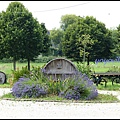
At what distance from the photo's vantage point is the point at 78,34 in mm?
38281

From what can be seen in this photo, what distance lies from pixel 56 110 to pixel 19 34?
18845 mm

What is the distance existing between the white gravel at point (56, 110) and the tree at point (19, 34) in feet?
52.6

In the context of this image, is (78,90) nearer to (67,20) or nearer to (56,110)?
(56,110)

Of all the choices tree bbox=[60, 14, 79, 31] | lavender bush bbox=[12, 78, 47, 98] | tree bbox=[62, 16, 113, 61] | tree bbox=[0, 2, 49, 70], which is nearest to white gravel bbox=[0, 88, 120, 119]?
lavender bush bbox=[12, 78, 47, 98]

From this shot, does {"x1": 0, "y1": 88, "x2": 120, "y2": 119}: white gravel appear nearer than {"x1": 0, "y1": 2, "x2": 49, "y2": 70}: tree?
Yes

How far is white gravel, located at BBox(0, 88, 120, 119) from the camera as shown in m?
10.5

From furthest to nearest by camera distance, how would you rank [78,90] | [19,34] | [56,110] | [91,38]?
[91,38] < [19,34] < [78,90] < [56,110]

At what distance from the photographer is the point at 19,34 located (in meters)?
29.7

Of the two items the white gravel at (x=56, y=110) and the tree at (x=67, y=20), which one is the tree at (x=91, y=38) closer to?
A: the white gravel at (x=56, y=110)

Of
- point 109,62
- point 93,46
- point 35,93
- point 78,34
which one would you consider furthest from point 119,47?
point 35,93

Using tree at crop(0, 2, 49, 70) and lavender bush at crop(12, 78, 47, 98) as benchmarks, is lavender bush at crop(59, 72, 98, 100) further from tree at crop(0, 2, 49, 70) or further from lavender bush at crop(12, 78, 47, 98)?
tree at crop(0, 2, 49, 70)

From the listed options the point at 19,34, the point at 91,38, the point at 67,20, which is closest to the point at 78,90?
the point at 19,34

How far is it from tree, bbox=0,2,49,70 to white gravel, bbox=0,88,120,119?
52.6 feet

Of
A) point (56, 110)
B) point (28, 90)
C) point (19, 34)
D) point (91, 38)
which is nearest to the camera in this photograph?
point (56, 110)
